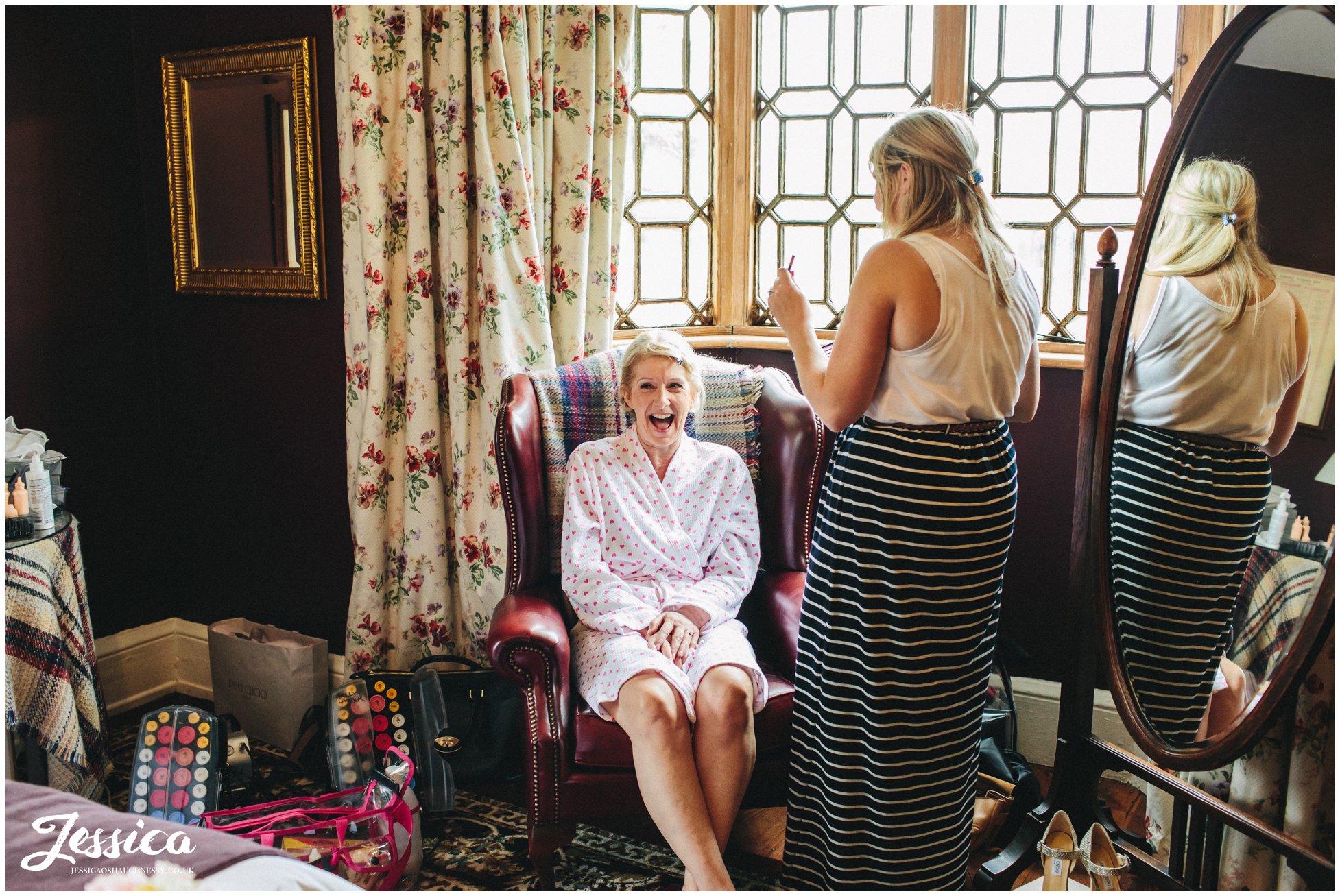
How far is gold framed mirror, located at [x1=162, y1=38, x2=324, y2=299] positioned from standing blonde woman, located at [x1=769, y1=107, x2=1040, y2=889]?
155 cm

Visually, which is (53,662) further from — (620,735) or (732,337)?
(732,337)

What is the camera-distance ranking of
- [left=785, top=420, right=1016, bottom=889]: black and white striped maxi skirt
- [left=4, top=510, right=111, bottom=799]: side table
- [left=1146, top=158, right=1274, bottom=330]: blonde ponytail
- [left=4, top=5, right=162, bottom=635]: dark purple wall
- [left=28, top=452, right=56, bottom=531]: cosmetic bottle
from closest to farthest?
[left=1146, top=158, right=1274, bottom=330]: blonde ponytail → [left=785, top=420, right=1016, bottom=889]: black and white striped maxi skirt → [left=4, top=510, right=111, bottom=799]: side table → [left=28, top=452, right=56, bottom=531]: cosmetic bottle → [left=4, top=5, right=162, bottom=635]: dark purple wall

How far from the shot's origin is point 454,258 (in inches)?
102

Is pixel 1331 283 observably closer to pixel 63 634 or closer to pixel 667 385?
pixel 667 385

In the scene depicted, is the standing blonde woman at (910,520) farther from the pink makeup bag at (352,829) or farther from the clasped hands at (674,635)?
the pink makeup bag at (352,829)

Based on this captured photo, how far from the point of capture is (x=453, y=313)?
104 inches

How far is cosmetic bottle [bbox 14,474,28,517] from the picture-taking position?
232 cm

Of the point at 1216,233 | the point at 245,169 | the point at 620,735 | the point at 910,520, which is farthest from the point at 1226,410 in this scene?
the point at 245,169

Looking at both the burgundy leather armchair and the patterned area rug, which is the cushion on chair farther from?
the patterned area rug

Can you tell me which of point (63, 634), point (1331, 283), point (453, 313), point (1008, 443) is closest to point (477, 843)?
point (63, 634)

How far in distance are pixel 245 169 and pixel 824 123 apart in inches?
65.0

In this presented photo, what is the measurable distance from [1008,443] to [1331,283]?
0.58 m

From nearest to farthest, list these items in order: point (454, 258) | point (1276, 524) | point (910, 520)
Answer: point (1276, 524) < point (910, 520) < point (454, 258)

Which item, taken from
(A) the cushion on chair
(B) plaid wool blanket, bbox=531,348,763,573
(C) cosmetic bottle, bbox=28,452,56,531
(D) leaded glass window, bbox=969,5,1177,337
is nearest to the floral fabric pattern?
(A) the cushion on chair
